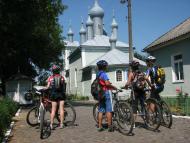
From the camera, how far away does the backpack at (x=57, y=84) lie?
417 inches

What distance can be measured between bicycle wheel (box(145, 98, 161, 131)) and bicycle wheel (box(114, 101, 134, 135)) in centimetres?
75

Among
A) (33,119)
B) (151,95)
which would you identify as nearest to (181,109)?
(151,95)

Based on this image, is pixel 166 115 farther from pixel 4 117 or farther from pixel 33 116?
pixel 4 117

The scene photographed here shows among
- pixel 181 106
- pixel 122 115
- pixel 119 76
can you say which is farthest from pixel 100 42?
pixel 122 115

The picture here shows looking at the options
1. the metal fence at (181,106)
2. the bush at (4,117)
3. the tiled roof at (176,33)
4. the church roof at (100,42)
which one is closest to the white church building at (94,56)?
the church roof at (100,42)

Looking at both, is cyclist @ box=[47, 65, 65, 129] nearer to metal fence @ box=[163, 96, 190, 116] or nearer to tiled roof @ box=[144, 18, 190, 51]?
metal fence @ box=[163, 96, 190, 116]

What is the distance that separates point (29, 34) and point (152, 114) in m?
19.6

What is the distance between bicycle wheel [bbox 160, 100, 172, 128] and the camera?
990 cm

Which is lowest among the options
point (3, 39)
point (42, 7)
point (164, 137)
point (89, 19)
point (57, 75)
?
→ point (164, 137)

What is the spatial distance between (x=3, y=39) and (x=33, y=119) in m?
16.0

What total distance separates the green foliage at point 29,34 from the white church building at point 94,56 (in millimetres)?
10131

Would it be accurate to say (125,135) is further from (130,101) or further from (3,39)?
(3,39)

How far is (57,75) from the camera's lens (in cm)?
1073

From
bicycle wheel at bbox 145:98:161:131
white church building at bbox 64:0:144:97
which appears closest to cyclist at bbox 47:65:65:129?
bicycle wheel at bbox 145:98:161:131
